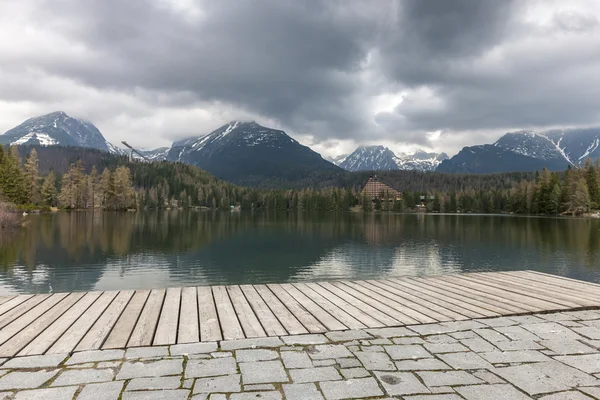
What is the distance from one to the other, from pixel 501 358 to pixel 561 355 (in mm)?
1157

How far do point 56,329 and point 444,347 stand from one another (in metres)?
8.06

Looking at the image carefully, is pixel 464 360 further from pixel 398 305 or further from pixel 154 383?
pixel 154 383

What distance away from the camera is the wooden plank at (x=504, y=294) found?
31.8 feet

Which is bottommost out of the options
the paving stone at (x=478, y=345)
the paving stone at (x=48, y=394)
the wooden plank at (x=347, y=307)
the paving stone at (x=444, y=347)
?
the wooden plank at (x=347, y=307)

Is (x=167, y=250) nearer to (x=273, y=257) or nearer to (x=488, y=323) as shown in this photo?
(x=273, y=257)

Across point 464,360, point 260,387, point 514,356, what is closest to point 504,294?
Answer: point 514,356

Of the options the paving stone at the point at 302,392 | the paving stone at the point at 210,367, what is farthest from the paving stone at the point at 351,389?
the paving stone at the point at 210,367

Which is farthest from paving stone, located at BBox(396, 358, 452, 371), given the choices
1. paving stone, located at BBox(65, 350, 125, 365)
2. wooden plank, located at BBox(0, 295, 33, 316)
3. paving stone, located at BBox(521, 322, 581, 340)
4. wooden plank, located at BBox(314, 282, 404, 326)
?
wooden plank, located at BBox(0, 295, 33, 316)

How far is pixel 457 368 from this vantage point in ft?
19.7

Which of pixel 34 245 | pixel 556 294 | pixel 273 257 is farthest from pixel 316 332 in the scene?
pixel 34 245

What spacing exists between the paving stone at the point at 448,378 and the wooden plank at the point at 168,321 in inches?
182

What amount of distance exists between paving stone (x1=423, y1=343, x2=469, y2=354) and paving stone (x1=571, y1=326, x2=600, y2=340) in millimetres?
2919

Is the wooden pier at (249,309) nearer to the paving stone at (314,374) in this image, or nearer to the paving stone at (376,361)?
the paving stone at (376,361)

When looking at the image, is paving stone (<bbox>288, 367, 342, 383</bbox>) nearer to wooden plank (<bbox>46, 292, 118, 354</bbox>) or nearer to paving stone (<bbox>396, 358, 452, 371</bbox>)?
paving stone (<bbox>396, 358, 452, 371</bbox>)
